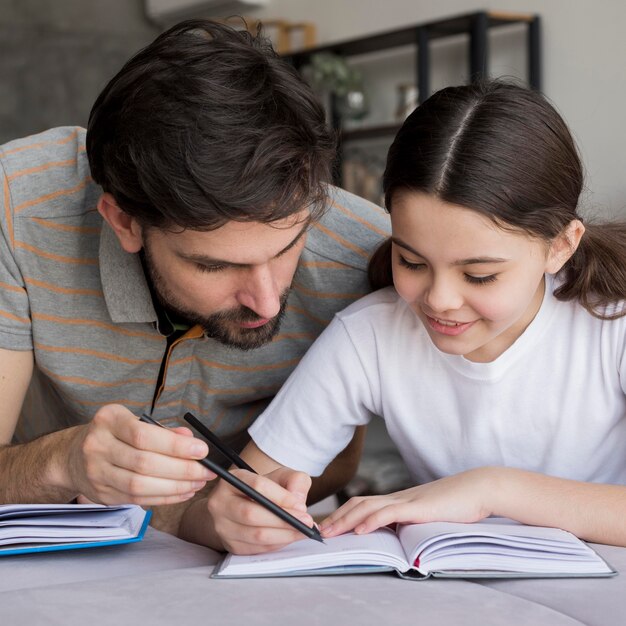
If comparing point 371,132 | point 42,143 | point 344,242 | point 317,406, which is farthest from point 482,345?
point 371,132

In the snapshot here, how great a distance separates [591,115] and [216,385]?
222 centimetres

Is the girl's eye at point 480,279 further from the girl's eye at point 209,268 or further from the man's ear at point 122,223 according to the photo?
the man's ear at point 122,223

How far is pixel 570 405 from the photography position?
54.4 inches

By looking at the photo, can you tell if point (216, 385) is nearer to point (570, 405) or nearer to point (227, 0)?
point (570, 405)

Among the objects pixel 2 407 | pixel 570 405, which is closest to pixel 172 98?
pixel 2 407

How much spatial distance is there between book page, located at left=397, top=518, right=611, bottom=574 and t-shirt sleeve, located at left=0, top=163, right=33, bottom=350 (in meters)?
0.78

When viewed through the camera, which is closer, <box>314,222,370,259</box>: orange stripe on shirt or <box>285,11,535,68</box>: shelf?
<box>314,222,370,259</box>: orange stripe on shirt

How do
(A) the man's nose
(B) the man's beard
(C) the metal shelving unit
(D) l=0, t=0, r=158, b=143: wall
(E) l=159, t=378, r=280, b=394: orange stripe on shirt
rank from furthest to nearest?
(D) l=0, t=0, r=158, b=143: wall → (C) the metal shelving unit → (E) l=159, t=378, r=280, b=394: orange stripe on shirt → (B) the man's beard → (A) the man's nose

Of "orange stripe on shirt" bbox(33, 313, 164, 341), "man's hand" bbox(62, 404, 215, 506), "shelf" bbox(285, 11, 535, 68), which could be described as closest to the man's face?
"orange stripe on shirt" bbox(33, 313, 164, 341)

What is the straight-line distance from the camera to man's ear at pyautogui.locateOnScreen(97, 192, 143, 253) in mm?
Result: 1406

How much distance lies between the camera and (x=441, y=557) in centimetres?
98

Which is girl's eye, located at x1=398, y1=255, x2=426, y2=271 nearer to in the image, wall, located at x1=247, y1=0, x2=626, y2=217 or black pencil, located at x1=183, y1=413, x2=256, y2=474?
black pencil, located at x1=183, y1=413, x2=256, y2=474

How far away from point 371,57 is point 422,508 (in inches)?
142

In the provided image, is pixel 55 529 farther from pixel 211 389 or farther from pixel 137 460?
pixel 211 389
